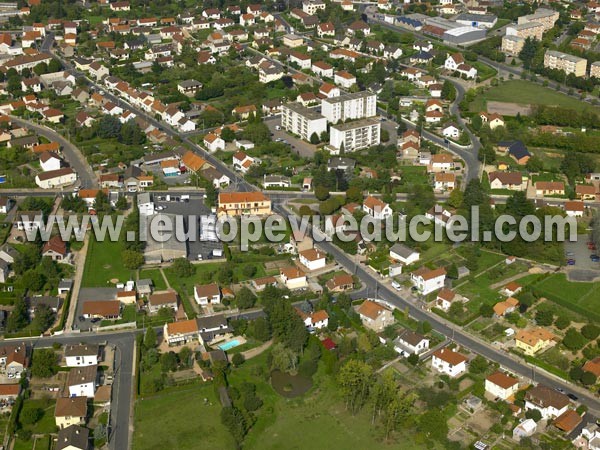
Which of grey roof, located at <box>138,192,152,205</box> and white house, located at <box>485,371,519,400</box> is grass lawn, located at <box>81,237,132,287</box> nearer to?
grey roof, located at <box>138,192,152,205</box>

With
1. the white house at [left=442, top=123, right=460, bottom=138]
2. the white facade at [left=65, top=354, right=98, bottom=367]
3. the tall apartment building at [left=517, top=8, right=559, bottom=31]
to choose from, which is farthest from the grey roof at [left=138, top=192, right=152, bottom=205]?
the tall apartment building at [left=517, top=8, right=559, bottom=31]

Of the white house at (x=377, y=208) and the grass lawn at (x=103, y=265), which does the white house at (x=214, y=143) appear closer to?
the white house at (x=377, y=208)

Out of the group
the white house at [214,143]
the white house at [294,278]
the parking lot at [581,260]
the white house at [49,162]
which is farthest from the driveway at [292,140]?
the parking lot at [581,260]

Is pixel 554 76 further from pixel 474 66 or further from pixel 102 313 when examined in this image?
pixel 102 313

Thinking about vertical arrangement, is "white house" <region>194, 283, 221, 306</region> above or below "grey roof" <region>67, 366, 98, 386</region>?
below

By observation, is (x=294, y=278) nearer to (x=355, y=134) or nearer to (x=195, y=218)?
(x=195, y=218)

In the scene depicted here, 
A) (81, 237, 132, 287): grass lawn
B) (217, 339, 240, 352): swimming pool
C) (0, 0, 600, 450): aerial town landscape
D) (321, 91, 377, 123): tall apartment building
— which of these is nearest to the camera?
(0, 0, 600, 450): aerial town landscape

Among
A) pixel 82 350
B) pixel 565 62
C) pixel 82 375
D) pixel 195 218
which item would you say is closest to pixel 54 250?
pixel 195 218
